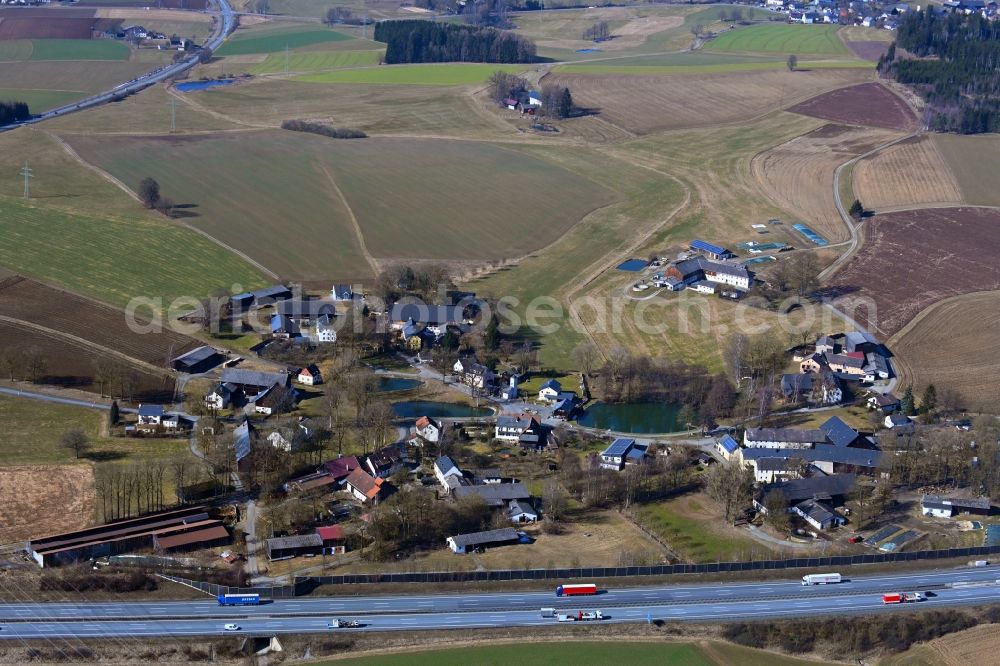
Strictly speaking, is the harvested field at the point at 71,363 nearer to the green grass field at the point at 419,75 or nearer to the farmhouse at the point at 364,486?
the farmhouse at the point at 364,486

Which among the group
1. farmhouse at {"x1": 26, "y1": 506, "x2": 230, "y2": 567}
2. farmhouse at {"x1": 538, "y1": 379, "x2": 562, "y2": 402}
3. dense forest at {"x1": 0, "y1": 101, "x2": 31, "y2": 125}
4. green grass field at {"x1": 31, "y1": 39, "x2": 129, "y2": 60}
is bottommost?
farmhouse at {"x1": 26, "y1": 506, "x2": 230, "y2": 567}

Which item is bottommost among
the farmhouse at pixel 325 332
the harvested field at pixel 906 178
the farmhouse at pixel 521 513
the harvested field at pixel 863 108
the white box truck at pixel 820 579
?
the farmhouse at pixel 521 513

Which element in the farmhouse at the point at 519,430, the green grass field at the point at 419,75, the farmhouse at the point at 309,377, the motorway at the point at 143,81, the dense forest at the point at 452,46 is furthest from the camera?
the dense forest at the point at 452,46

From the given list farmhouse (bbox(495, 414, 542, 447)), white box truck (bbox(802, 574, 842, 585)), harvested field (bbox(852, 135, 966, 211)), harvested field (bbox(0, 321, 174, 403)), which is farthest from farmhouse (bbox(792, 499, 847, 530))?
harvested field (bbox(852, 135, 966, 211))

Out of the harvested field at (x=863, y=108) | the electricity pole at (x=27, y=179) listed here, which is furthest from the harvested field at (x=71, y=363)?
the harvested field at (x=863, y=108)

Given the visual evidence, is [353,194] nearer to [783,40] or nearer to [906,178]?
[906,178]

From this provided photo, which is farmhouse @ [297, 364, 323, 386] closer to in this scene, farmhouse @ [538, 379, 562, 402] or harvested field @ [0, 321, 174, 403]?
harvested field @ [0, 321, 174, 403]

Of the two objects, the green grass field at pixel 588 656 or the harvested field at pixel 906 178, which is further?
the harvested field at pixel 906 178

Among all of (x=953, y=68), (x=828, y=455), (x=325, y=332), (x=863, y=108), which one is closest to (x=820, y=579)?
(x=828, y=455)
